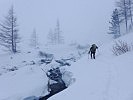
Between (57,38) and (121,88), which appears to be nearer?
(121,88)

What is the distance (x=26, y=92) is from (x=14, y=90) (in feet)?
4.80

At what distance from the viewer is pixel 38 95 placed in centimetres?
1691

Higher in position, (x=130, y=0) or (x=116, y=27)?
(x=130, y=0)

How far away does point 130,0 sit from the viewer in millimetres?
47250

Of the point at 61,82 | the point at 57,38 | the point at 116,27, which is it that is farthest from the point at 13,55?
the point at 57,38

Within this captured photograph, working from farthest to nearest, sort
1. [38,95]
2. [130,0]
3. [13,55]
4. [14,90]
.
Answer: [130,0], [13,55], [14,90], [38,95]

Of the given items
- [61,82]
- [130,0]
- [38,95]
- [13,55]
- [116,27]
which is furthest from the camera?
[116,27]

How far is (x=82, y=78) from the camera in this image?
11.8 metres

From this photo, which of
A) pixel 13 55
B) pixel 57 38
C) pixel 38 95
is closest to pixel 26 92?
pixel 38 95

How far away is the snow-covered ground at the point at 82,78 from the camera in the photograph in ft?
24.8

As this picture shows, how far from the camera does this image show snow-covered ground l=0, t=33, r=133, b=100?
757cm

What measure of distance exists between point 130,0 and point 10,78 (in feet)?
117

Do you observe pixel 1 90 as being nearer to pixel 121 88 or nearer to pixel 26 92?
pixel 26 92

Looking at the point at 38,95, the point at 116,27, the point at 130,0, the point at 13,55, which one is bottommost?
the point at 38,95
